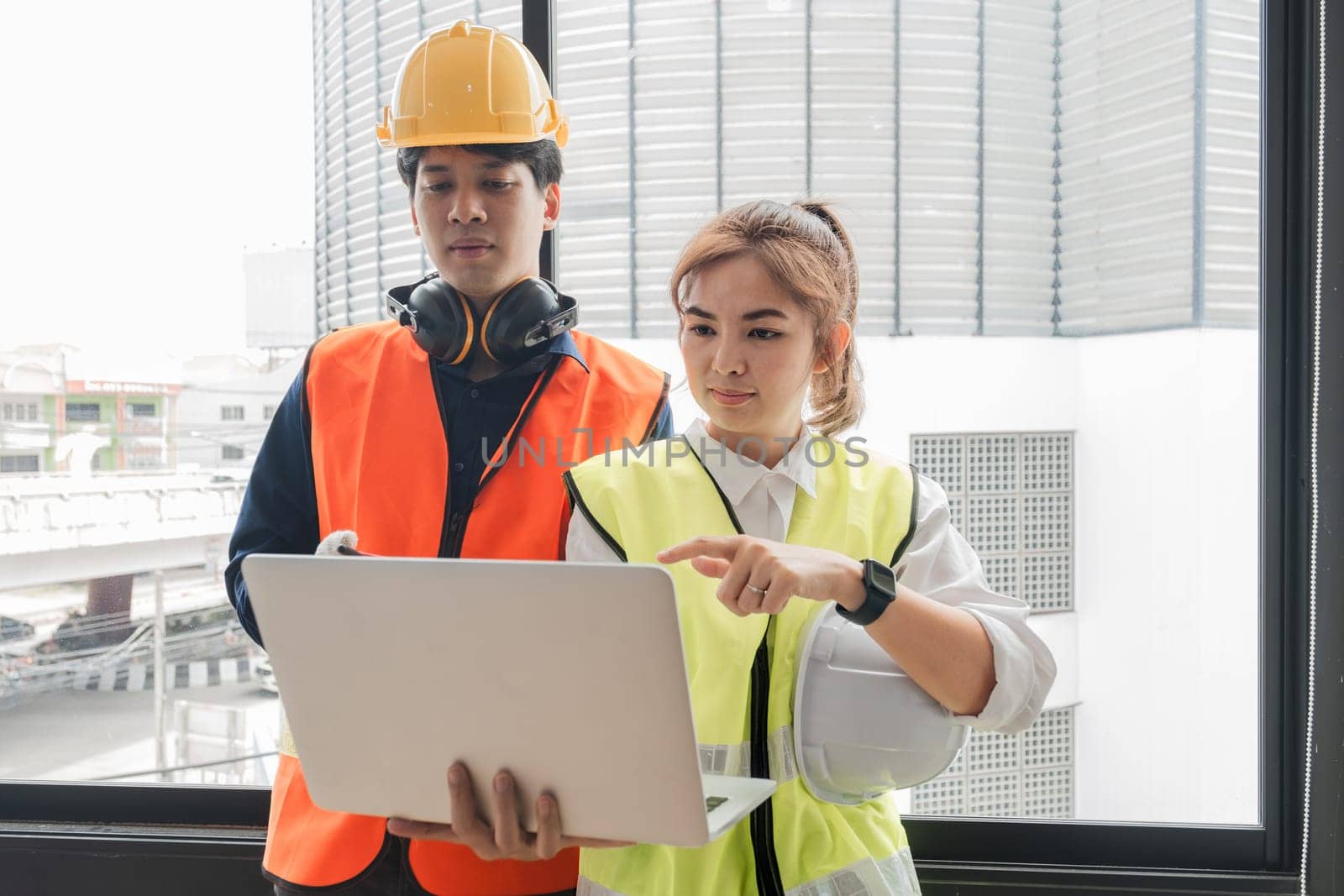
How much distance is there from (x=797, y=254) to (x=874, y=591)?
0.45m

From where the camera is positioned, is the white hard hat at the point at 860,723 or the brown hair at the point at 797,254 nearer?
the white hard hat at the point at 860,723

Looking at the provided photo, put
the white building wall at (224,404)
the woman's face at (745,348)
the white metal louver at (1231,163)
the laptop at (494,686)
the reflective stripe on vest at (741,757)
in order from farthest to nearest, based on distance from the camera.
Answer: the white building wall at (224,404), the white metal louver at (1231,163), the woman's face at (745,348), the reflective stripe on vest at (741,757), the laptop at (494,686)

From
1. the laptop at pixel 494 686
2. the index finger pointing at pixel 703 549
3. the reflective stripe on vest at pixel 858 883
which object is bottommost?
the reflective stripe on vest at pixel 858 883

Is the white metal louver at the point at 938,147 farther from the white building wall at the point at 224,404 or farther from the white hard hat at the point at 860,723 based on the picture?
the white building wall at the point at 224,404

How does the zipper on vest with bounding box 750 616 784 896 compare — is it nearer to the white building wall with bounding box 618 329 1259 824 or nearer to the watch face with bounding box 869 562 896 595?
the watch face with bounding box 869 562 896 595

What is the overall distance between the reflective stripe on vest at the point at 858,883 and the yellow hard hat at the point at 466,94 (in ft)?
3.42

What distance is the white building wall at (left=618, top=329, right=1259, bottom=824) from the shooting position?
2043 mm

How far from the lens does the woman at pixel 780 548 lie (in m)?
1.04

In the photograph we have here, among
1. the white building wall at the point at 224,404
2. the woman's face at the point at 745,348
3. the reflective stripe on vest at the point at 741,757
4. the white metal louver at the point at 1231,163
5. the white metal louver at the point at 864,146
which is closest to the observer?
the reflective stripe on vest at the point at 741,757

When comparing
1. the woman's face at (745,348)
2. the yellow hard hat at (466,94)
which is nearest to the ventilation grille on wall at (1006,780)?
the woman's face at (745,348)

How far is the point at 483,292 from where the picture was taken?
145 centimetres

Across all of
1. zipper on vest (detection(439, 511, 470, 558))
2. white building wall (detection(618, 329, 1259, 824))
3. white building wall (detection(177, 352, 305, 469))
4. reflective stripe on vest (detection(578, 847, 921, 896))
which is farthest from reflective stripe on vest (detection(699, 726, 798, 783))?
white building wall (detection(177, 352, 305, 469))

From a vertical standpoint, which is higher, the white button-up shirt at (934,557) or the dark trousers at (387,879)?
the white button-up shirt at (934,557)

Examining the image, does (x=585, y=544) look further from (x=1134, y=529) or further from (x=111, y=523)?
(x=111, y=523)
